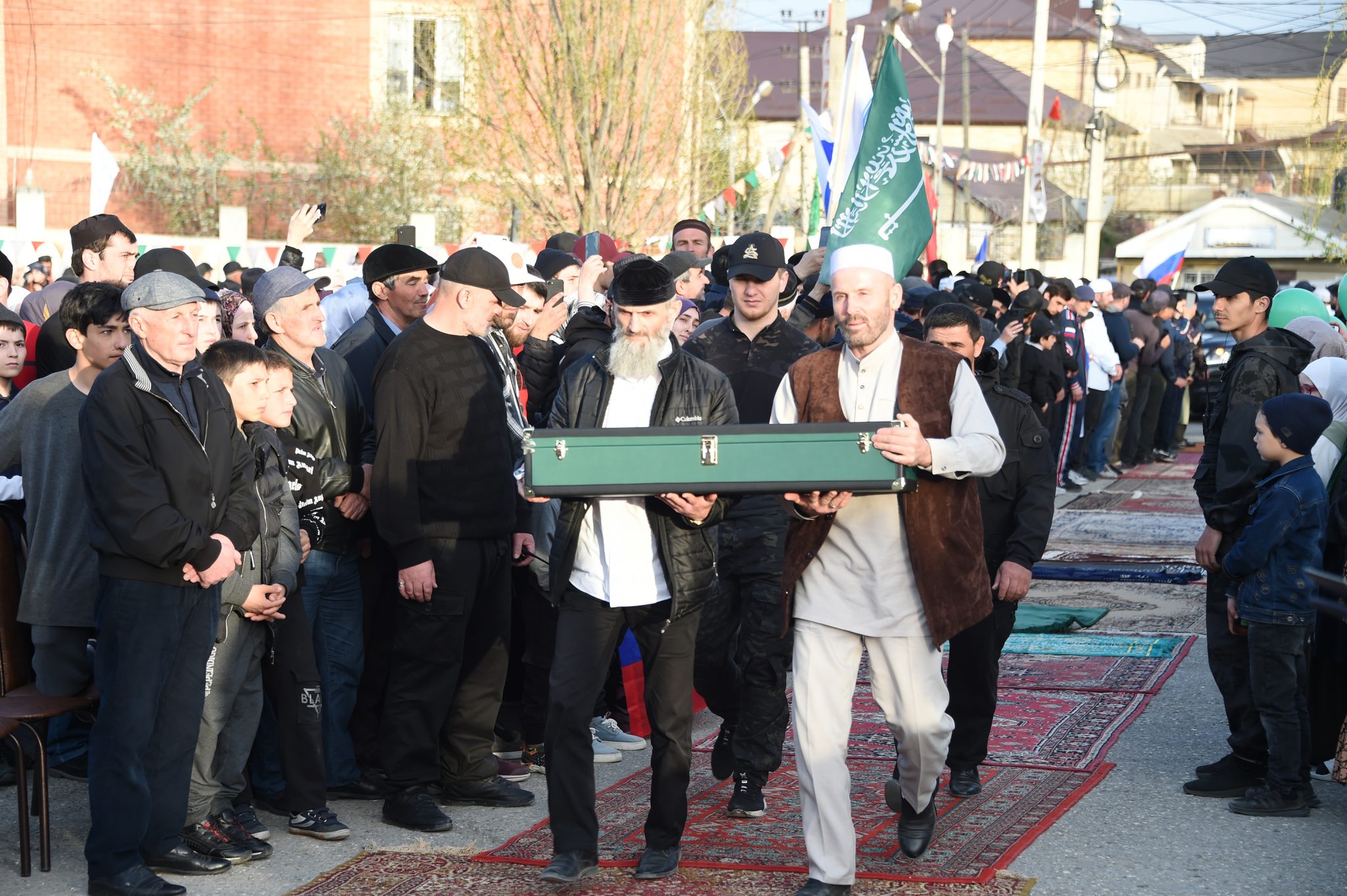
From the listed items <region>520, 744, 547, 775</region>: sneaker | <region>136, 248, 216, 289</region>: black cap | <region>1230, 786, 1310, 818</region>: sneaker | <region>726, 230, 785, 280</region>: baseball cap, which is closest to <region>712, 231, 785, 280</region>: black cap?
<region>726, 230, 785, 280</region>: baseball cap

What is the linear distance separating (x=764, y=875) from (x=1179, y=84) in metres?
92.5

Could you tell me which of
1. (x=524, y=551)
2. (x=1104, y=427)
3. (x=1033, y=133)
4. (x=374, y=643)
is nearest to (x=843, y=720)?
(x=524, y=551)

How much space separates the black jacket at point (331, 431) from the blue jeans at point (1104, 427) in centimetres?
1382

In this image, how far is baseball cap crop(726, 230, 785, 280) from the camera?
6.87m

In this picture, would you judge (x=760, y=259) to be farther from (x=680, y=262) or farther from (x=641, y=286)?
(x=680, y=262)

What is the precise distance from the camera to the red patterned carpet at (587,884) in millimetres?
5445

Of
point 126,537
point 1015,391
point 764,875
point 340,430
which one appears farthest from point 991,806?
point 126,537

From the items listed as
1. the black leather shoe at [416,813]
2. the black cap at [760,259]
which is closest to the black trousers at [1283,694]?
the black cap at [760,259]

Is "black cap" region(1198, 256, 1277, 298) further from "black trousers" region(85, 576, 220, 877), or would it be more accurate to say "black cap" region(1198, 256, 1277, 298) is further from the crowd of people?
"black trousers" region(85, 576, 220, 877)

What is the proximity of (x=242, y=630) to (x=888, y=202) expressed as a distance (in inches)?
182

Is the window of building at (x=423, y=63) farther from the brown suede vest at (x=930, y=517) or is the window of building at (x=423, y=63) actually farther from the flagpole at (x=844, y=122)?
the brown suede vest at (x=930, y=517)

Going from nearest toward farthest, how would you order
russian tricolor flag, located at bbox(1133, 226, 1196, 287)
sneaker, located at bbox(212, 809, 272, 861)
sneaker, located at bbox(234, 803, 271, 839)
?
sneaker, located at bbox(212, 809, 272, 861) < sneaker, located at bbox(234, 803, 271, 839) < russian tricolor flag, located at bbox(1133, 226, 1196, 287)

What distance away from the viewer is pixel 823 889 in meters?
5.23

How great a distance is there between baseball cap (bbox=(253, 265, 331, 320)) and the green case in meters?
1.83
